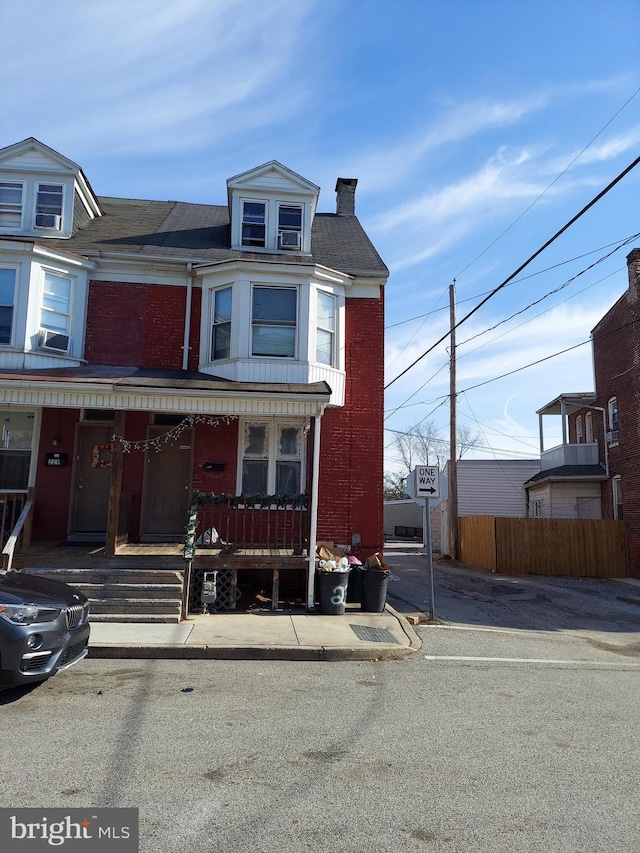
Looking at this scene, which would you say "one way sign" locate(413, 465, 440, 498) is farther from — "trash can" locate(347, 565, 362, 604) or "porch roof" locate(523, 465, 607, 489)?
"porch roof" locate(523, 465, 607, 489)

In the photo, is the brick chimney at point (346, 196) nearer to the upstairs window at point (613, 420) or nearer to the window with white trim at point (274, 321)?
the window with white trim at point (274, 321)

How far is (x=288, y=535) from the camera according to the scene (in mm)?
12570

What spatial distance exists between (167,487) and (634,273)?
56.2ft

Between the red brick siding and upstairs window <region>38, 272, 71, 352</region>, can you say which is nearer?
upstairs window <region>38, 272, 71, 352</region>

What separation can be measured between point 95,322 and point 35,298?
125cm

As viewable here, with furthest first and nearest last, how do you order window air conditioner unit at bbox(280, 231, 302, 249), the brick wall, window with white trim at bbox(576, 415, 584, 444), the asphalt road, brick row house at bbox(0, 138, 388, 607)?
1. window with white trim at bbox(576, 415, 584, 444)
2. the brick wall
3. window air conditioner unit at bbox(280, 231, 302, 249)
4. brick row house at bbox(0, 138, 388, 607)
5. the asphalt road

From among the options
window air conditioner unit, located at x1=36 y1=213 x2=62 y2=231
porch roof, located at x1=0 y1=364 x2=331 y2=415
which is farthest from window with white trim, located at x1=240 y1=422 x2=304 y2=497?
window air conditioner unit, located at x1=36 y1=213 x2=62 y2=231

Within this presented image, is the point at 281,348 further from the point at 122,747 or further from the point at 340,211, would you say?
the point at 122,747

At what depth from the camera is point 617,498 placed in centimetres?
2289

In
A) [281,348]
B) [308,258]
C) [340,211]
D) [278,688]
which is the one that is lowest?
[278,688]

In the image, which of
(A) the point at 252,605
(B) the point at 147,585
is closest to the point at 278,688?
(B) the point at 147,585

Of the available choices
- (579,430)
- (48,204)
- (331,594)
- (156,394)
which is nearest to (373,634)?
(331,594)

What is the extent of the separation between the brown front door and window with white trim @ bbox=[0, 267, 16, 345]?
228cm

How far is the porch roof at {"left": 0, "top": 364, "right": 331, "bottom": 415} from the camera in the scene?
34.7 feet
